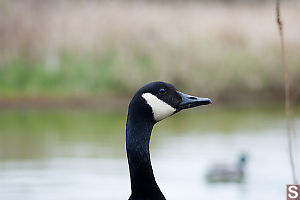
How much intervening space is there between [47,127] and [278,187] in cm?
541

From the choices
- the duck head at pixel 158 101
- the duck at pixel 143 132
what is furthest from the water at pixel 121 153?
the duck at pixel 143 132

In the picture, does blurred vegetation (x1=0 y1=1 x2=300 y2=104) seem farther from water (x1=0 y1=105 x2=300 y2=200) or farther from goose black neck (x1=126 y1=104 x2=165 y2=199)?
goose black neck (x1=126 y1=104 x2=165 y2=199)

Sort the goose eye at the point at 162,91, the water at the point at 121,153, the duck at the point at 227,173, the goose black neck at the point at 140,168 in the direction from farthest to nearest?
the duck at the point at 227,173 → the water at the point at 121,153 → the goose eye at the point at 162,91 → the goose black neck at the point at 140,168

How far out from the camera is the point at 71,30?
15.4 meters

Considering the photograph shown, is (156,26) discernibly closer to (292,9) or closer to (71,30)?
(71,30)

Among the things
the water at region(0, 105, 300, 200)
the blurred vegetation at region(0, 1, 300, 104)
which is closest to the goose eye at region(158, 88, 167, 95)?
the water at region(0, 105, 300, 200)

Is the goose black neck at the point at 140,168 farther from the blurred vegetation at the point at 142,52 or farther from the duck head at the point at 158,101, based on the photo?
the blurred vegetation at the point at 142,52

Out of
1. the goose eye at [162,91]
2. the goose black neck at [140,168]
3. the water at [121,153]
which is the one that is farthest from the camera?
the water at [121,153]

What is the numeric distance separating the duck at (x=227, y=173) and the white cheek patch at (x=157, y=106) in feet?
16.0

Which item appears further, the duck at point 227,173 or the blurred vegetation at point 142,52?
the blurred vegetation at point 142,52

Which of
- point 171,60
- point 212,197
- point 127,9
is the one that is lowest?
point 212,197

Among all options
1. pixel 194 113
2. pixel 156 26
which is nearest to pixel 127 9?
pixel 156 26

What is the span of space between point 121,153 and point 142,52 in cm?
535

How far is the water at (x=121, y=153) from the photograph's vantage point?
7.99m
